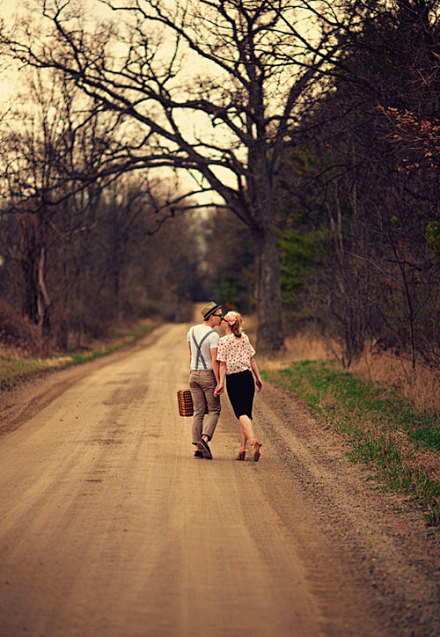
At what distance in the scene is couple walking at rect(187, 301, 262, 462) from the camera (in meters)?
10.8

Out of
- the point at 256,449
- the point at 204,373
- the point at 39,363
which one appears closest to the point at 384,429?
the point at 256,449

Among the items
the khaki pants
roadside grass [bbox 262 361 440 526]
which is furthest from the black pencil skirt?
roadside grass [bbox 262 361 440 526]

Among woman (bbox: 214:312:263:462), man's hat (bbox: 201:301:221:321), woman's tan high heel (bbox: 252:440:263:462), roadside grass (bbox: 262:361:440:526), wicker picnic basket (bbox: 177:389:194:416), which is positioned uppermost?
man's hat (bbox: 201:301:221:321)

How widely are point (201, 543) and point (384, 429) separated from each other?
247 inches

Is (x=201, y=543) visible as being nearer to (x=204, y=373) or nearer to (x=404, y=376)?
(x=204, y=373)

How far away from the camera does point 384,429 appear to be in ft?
40.7

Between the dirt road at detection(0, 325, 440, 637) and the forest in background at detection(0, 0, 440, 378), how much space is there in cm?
470

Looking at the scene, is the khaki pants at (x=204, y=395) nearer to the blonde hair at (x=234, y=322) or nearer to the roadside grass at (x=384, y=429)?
the blonde hair at (x=234, y=322)

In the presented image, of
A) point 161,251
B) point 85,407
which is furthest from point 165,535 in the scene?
point 161,251

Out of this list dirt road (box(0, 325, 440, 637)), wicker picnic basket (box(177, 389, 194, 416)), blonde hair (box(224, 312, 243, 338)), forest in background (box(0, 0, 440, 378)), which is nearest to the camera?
dirt road (box(0, 325, 440, 637))

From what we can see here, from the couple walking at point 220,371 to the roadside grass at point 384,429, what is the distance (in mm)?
1569

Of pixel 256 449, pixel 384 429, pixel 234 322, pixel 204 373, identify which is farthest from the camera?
pixel 384 429

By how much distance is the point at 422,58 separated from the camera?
12227 mm

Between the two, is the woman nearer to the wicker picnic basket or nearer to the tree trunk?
the wicker picnic basket
